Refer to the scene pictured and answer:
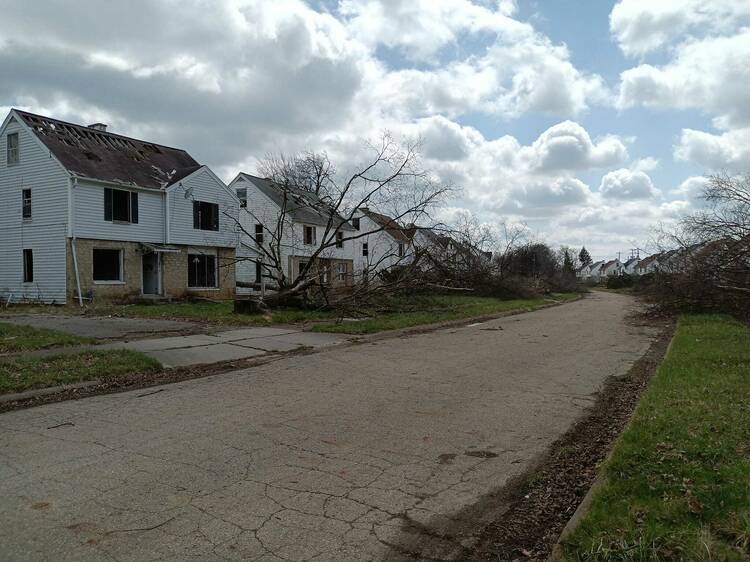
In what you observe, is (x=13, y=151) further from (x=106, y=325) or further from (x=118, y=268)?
(x=106, y=325)

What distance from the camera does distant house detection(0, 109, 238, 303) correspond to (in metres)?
24.3

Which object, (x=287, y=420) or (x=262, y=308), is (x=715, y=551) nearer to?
(x=287, y=420)

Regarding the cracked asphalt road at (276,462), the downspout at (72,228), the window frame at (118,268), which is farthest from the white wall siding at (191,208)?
the cracked asphalt road at (276,462)

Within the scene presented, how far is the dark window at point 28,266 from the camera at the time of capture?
2558 cm

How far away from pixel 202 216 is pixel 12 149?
8.72 metres

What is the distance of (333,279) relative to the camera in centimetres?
2217

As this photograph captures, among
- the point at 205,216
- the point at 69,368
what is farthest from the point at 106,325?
the point at 205,216

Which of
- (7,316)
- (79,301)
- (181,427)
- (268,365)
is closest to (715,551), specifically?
(181,427)

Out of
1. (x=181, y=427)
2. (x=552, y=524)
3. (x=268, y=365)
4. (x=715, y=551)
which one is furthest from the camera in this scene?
(x=268, y=365)

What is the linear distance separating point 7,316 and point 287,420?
1665 cm

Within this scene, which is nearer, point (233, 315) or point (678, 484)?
point (678, 484)

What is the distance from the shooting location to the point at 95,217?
24938 millimetres

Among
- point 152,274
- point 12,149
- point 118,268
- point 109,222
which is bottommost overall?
point 152,274

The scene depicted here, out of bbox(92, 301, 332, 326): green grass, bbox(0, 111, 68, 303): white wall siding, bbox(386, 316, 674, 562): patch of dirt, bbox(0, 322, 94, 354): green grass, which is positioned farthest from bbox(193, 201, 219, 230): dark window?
bbox(386, 316, 674, 562): patch of dirt
